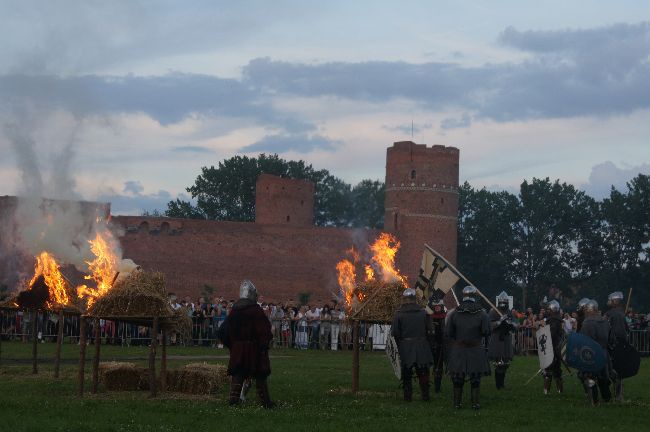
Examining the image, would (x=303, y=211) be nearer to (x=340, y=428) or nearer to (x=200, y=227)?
(x=200, y=227)

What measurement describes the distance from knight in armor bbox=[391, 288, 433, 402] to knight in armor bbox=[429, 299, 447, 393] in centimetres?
136

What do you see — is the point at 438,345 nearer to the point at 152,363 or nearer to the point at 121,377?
the point at 121,377

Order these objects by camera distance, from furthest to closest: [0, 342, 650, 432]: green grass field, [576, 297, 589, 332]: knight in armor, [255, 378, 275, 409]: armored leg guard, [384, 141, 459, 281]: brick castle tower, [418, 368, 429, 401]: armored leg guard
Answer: [384, 141, 459, 281]: brick castle tower → [576, 297, 589, 332]: knight in armor → [418, 368, 429, 401]: armored leg guard → [255, 378, 275, 409]: armored leg guard → [0, 342, 650, 432]: green grass field

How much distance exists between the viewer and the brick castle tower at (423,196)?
260ft

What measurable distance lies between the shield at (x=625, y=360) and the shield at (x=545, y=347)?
52.5 inches

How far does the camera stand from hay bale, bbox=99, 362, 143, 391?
1744 cm

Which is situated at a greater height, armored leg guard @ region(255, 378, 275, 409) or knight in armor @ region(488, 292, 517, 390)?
knight in armor @ region(488, 292, 517, 390)

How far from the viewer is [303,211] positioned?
83.8 metres

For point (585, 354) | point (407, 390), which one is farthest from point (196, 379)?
point (585, 354)

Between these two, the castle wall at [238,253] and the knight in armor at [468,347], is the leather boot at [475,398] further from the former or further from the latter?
the castle wall at [238,253]

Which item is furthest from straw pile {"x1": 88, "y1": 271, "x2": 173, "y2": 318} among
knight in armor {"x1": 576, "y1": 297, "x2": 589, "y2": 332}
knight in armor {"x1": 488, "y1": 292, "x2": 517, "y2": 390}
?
knight in armor {"x1": 576, "y1": 297, "x2": 589, "y2": 332}

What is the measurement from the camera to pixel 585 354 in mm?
17141

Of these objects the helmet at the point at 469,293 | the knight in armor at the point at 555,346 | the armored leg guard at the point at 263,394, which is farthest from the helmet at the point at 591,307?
the armored leg guard at the point at 263,394

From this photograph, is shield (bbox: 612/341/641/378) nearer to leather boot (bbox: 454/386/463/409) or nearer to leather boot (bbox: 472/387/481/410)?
leather boot (bbox: 472/387/481/410)
